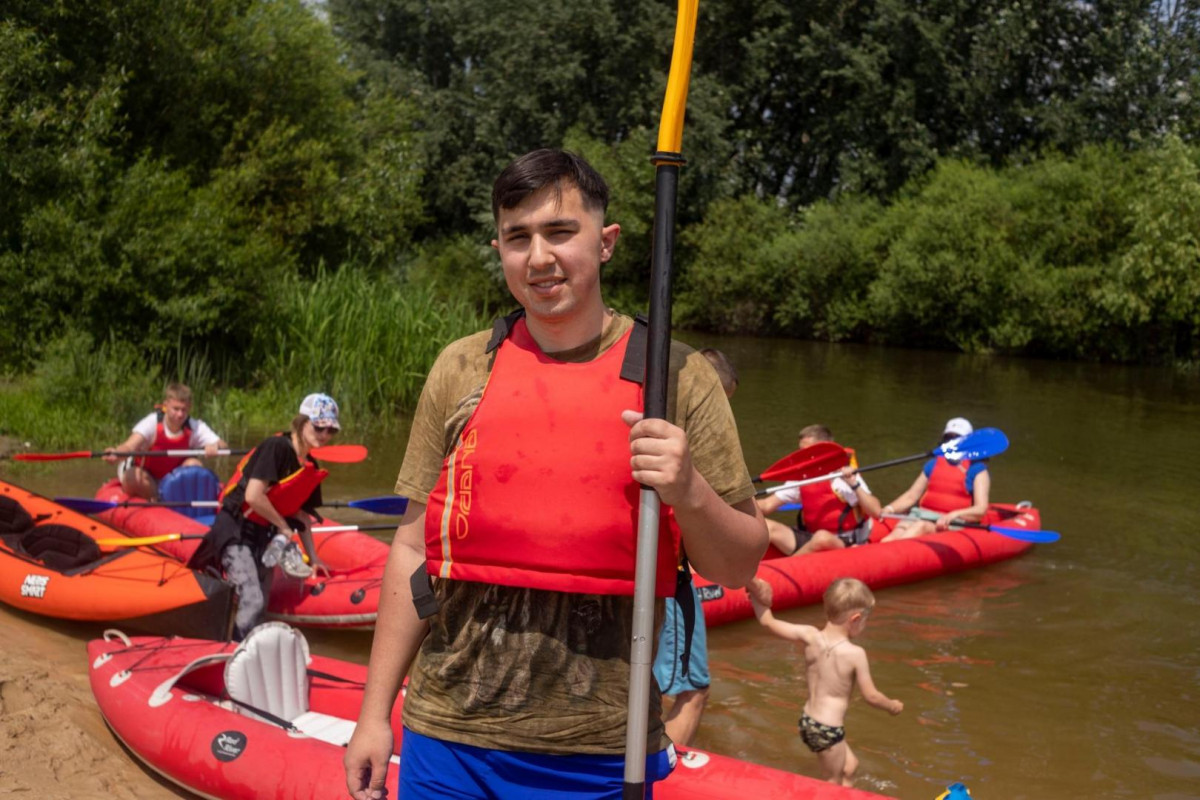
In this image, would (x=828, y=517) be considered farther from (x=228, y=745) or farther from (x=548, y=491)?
(x=548, y=491)

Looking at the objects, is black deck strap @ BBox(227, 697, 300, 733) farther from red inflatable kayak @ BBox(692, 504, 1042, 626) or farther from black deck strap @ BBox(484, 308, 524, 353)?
black deck strap @ BBox(484, 308, 524, 353)

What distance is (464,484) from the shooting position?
1678mm

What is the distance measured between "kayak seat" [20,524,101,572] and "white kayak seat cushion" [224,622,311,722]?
2199 millimetres

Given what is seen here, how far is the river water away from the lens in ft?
15.5

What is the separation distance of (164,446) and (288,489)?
2537 millimetres

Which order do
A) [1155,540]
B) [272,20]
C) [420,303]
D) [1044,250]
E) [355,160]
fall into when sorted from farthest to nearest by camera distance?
[1044,250] → [355,160] → [272,20] → [420,303] → [1155,540]

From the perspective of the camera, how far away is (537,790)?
1.62 m

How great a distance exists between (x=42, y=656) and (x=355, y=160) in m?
10.1

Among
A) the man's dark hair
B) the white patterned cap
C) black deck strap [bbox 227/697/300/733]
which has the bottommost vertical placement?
black deck strap [bbox 227/697/300/733]

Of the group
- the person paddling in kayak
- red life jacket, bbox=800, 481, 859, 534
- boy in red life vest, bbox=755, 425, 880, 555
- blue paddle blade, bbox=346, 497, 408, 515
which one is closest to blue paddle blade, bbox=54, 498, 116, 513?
blue paddle blade, bbox=346, 497, 408, 515

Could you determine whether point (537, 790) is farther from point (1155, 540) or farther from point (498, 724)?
point (1155, 540)

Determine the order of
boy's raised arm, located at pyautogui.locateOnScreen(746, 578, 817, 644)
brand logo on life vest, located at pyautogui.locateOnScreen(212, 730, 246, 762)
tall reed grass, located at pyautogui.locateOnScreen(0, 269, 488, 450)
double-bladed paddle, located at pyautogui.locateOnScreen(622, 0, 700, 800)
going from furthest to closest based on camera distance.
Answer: tall reed grass, located at pyautogui.locateOnScreen(0, 269, 488, 450)
boy's raised arm, located at pyautogui.locateOnScreen(746, 578, 817, 644)
brand logo on life vest, located at pyautogui.locateOnScreen(212, 730, 246, 762)
double-bladed paddle, located at pyautogui.locateOnScreen(622, 0, 700, 800)

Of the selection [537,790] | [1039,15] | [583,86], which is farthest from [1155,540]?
[583,86]

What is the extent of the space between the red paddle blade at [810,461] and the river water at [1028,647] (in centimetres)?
84
